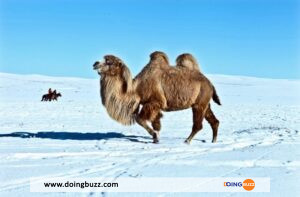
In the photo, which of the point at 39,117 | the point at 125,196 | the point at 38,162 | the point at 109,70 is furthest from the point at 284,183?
the point at 39,117

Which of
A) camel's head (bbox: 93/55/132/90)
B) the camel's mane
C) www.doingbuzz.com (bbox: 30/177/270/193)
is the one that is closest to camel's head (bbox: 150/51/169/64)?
camel's head (bbox: 93/55/132/90)

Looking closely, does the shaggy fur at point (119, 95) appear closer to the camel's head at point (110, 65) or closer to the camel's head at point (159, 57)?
the camel's head at point (110, 65)

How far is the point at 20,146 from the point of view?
8312mm

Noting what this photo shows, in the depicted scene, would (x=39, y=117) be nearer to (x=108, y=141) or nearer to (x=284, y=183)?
(x=108, y=141)

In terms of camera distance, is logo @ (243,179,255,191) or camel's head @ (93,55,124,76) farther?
camel's head @ (93,55,124,76)

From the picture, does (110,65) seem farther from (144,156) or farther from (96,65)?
(144,156)

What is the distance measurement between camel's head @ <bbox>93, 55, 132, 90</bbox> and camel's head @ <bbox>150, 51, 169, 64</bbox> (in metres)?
0.69

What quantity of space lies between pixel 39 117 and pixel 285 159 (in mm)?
10393

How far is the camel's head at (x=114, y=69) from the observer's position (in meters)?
9.05

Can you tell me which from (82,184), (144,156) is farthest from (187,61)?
(82,184)

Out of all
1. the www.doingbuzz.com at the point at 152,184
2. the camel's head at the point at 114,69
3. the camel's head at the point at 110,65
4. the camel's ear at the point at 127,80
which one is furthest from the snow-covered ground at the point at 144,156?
the camel's head at the point at 110,65

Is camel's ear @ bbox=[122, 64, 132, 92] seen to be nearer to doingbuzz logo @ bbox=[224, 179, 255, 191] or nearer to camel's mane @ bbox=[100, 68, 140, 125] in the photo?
camel's mane @ bbox=[100, 68, 140, 125]

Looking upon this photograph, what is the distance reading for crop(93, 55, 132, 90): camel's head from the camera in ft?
29.7

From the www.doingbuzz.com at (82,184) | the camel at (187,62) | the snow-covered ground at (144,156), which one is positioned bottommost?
the www.doingbuzz.com at (82,184)
